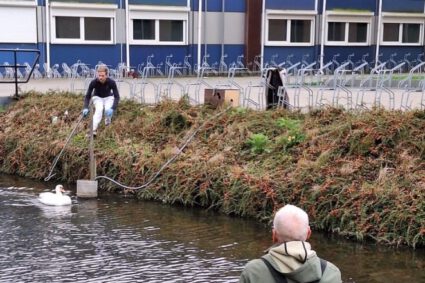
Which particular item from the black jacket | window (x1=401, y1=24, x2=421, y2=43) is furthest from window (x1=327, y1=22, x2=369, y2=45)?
the black jacket

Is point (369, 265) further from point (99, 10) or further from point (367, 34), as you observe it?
point (367, 34)

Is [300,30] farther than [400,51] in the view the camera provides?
No

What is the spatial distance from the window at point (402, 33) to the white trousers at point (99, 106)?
26939mm

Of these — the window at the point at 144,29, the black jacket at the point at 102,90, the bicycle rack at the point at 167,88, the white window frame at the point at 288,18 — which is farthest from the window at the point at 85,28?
the black jacket at the point at 102,90

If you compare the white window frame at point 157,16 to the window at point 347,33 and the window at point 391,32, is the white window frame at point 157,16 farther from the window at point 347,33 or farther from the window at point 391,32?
the window at point 391,32

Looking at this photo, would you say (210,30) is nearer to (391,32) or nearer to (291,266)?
(391,32)

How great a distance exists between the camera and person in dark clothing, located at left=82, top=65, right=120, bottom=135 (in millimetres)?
13820

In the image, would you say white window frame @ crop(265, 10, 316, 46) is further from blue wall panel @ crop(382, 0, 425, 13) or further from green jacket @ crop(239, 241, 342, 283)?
green jacket @ crop(239, 241, 342, 283)

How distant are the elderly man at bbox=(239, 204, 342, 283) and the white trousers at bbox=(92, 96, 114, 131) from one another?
10.6m

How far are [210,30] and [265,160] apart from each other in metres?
23.1

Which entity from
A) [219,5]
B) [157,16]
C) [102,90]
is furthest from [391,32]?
[102,90]

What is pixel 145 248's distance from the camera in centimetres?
841

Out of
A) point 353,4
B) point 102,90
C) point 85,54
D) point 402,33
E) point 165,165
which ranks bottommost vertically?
point 165,165

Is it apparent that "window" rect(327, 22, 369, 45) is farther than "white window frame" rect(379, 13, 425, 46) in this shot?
No
